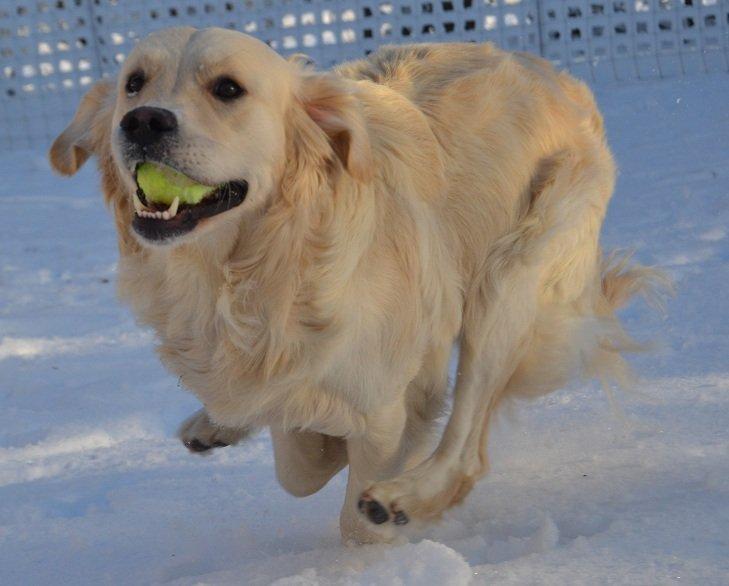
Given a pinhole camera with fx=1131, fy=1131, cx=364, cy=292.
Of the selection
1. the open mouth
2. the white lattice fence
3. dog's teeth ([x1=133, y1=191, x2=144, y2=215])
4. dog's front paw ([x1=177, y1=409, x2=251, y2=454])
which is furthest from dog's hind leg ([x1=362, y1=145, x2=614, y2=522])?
the white lattice fence

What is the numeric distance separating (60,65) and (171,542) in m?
8.60

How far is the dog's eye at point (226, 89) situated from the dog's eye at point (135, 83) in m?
0.21

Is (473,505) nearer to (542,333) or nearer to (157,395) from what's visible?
(542,333)

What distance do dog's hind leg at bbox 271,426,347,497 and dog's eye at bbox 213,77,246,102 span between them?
3.58 ft

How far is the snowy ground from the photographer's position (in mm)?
2826

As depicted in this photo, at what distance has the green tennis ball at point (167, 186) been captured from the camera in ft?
9.55

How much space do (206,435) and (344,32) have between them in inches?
300

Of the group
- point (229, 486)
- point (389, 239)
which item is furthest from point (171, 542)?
point (389, 239)

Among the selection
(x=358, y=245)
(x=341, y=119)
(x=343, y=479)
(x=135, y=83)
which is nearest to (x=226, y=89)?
(x=135, y=83)

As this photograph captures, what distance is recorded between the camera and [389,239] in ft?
10.6

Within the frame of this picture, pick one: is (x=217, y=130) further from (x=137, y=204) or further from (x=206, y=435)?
(x=206, y=435)

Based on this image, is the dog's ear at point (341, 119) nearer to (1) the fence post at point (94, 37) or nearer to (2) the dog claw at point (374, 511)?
(2) the dog claw at point (374, 511)

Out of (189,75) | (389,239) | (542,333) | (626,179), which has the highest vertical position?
(189,75)

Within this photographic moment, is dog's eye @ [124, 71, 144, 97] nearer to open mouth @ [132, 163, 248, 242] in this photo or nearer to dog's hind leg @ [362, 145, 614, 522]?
open mouth @ [132, 163, 248, 242]
